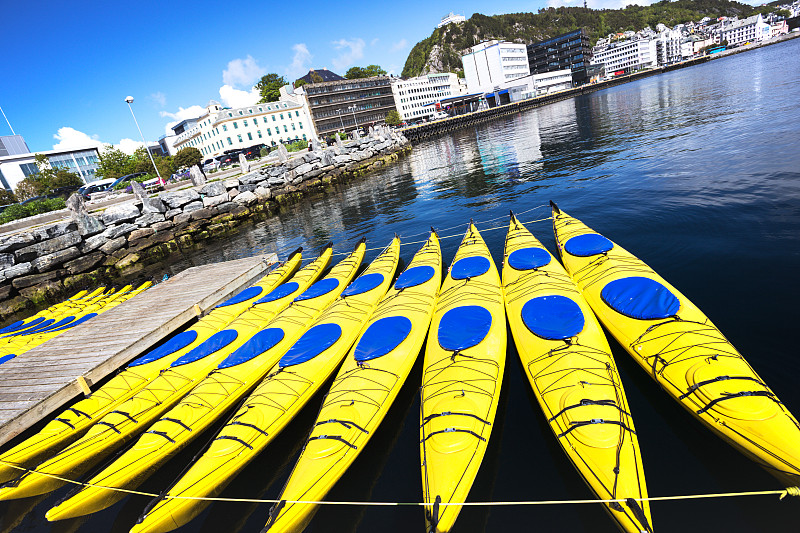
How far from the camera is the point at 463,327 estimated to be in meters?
8.15

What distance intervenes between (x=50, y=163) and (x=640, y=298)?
4065 inches

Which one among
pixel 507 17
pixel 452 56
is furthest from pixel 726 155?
pixel 507 17

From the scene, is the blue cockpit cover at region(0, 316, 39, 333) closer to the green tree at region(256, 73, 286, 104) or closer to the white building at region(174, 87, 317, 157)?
the white building at region(174, 87, 317, 157)

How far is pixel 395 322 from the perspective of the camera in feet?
29.4

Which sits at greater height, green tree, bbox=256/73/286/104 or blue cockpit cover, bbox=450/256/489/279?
green tree, bbox=256/73/286/104

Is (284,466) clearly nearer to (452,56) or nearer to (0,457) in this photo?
(0,457)

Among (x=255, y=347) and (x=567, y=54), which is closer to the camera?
(x=255, y=347)

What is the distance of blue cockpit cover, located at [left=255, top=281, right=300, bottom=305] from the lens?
12.2 meters

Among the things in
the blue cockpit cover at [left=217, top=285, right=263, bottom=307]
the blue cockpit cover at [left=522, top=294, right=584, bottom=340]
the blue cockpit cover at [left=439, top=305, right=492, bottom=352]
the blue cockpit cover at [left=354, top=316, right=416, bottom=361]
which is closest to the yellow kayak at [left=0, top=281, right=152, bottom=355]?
the blue cockpit cover at [left=217, top=285, right=263, bottom=307]

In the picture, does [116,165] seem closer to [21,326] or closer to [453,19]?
[21,326]

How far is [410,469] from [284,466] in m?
2.73

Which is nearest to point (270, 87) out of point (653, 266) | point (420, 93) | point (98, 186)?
point (420, 93)

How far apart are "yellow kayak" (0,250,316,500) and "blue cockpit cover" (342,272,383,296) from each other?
366cm

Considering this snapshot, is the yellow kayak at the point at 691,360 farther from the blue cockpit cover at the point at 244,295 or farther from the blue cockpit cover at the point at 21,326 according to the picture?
the blue cockpit cover at the point at 21,326
